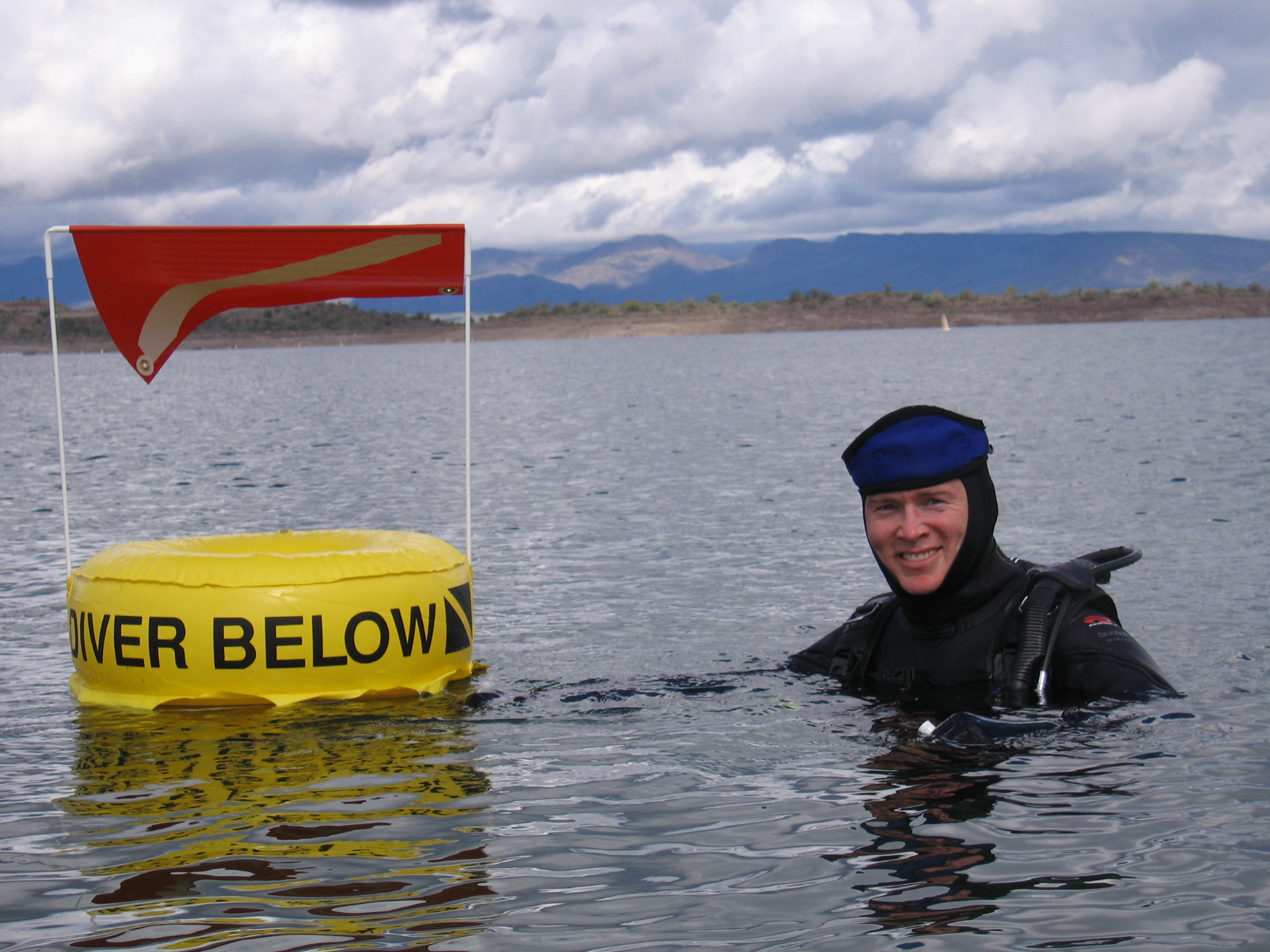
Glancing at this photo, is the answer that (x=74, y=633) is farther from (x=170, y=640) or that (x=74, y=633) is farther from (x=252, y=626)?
(x=252, y=626)

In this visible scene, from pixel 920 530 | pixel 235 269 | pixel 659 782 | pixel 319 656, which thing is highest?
pixel 235 269

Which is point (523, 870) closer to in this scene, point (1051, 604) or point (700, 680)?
point (1051, 604)

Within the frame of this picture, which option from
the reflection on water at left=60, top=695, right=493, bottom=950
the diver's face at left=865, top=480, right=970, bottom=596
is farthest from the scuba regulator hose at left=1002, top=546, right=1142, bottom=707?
the reflection on water at left=60, top=695, right=493, bottom=950

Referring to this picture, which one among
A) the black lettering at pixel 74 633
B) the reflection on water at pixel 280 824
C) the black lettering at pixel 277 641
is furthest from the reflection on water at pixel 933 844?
the black lettering at pixel 74 633

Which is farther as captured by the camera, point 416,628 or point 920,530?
point 416,628

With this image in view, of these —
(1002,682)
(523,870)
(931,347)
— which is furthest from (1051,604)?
(931,347)

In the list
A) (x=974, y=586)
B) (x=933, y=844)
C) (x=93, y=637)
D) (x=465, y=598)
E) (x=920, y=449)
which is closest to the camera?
(x=933, y=844)

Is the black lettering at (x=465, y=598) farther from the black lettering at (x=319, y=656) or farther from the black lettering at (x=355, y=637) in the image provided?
the black lettering at (x=319, y=656)

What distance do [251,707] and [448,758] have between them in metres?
1.63

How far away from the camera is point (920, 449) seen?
506 centimetres

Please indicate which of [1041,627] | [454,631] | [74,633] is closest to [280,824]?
[454,631]

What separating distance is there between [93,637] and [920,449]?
4.89 m

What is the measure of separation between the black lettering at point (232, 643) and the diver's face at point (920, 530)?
11.8 feet

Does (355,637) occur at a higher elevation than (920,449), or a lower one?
lower
